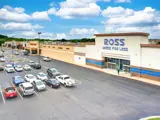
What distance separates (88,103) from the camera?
73.4 ft

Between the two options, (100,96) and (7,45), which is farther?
(7,45)

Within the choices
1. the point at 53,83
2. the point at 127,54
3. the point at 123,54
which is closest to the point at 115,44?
the point at 123,54

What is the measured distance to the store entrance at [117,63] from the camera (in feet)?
133

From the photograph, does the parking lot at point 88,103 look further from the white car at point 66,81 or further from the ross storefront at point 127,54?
the ross storefront at point 127,54

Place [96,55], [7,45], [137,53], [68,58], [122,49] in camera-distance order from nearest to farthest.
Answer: [137,53] → [122,49] → [96,55] → [68,58] → [7,45]

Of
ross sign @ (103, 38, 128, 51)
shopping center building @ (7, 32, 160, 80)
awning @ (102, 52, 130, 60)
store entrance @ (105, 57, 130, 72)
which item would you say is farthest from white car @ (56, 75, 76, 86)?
store entrance @ (105, 57, 130, 72)

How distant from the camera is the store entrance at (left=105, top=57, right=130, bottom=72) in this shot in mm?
40391

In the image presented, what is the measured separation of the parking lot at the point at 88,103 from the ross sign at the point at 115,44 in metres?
11.1

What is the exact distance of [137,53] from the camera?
35.5 metres

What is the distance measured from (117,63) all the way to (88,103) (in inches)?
906

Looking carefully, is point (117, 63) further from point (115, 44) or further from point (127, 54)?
point (127, 54)

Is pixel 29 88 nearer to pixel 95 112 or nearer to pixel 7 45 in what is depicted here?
pixel 95 112

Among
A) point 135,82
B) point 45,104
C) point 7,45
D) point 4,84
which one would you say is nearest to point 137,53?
point 135,82

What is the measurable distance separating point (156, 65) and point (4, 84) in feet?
98.7
